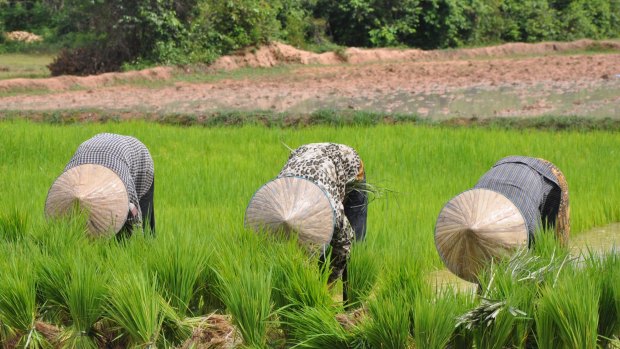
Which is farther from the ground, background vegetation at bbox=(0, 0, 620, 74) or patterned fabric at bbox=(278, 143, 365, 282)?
patterned fabric at bbox=(278, 143, 365, 282)

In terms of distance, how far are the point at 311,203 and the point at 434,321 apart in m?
0.74

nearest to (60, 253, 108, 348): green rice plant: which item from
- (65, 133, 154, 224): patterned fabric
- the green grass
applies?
(65, 133, 154, 224): patterned fabric

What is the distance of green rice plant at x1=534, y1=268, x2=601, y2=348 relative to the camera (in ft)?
11.5

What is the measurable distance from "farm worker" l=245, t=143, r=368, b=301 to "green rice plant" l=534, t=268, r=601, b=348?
0.92 metres

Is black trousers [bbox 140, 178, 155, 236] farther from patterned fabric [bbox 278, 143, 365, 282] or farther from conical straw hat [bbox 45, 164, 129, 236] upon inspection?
patterned fabric [bbox 278, 143, 365, 282]

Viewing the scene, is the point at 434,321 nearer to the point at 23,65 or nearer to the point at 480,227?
the point at 480,227

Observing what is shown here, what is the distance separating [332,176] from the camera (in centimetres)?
446

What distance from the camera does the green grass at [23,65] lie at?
16.7 meters

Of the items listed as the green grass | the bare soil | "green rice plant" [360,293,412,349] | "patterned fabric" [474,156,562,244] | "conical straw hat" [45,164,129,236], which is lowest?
the green grass

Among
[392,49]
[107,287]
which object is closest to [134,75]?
[392,49]

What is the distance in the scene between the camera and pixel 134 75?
15172 millimetres

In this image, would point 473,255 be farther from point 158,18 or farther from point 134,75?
point 158,18

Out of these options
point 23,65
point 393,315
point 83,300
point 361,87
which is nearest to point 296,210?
point 393,315

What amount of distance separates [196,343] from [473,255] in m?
1.13
